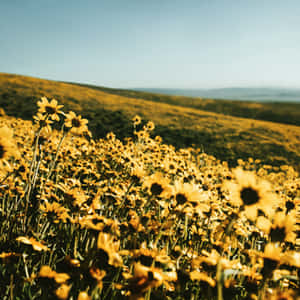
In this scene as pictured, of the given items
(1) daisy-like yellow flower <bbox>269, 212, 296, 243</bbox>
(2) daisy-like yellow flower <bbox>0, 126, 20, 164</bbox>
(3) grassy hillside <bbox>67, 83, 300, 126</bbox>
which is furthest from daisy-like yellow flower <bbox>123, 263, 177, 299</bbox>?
(3) grassy hillside <bbox>67, 83, 300, 126</bbox>

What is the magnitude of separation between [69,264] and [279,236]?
3.49 ft

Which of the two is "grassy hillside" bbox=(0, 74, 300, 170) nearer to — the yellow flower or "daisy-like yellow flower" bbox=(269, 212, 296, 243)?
"daisy-like yellow flower" bbox=(269, 212, 296, 243)

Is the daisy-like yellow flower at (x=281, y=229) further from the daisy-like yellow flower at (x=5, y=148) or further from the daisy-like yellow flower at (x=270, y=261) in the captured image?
the daisy-like yellow flower at (x=5, y=148)

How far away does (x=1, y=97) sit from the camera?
21.5 meters

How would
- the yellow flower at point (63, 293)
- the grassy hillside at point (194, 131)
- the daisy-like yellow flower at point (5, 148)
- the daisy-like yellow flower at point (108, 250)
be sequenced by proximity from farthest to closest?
the grassy hillside at point (194, 131), the daisy-like yellow flower at point (5, 148), the daisy-like yellow flower at point (108, 250), the yellow flower at point (63, 293)

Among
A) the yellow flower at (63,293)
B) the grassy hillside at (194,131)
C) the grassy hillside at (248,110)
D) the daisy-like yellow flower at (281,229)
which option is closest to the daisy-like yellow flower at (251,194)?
the daisy-like yellow flower at (281,229)

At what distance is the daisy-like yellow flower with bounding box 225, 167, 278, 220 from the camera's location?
3.51 feet

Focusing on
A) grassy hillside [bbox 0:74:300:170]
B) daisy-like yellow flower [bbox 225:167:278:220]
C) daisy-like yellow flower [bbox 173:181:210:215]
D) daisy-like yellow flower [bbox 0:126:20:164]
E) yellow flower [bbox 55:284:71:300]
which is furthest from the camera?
grassy hillside [bbox 0:74:300:170]

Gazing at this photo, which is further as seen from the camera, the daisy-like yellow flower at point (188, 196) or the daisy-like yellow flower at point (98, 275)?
the daisy-like yellow flower at point (188, 196)

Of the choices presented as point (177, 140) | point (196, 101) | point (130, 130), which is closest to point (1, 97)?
point (130, 130)

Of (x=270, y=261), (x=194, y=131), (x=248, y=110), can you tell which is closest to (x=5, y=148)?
(x=270, y=261)

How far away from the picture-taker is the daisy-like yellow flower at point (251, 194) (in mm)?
1071

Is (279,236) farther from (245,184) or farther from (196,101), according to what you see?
(196,101)

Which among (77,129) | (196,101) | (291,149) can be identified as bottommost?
(291,149)
